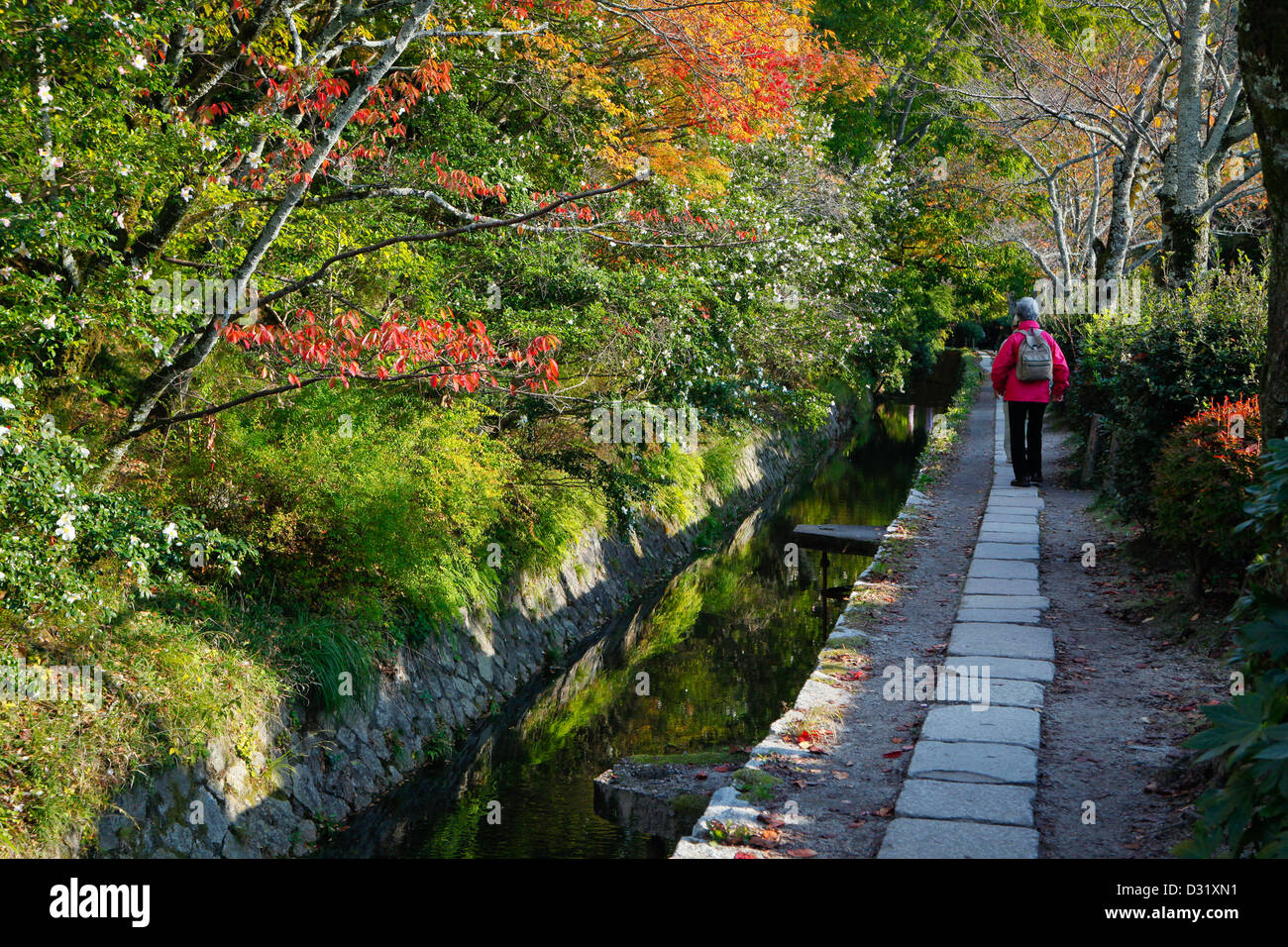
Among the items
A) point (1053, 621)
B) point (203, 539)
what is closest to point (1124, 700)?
point (1053, 621)

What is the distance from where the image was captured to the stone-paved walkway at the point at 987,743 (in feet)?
15.1

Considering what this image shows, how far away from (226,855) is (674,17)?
990cm

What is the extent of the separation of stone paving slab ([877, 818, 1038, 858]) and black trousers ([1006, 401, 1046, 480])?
355 inches

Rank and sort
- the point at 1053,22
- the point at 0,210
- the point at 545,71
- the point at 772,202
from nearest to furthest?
1. the point at 0,210
2. the point at 545,71
3. the point at 772,202
4. the point at 1053,22

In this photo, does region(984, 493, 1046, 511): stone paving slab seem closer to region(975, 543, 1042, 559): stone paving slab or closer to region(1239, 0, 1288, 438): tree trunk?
region(975, 543, 1042, 559): stone paving slab

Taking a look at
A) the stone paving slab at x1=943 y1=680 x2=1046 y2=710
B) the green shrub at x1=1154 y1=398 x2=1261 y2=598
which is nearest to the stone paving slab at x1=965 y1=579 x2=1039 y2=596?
the green shrub at x1=1154 y1=398 x2=1261 y2=598

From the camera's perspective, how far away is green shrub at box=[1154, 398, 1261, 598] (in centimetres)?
696

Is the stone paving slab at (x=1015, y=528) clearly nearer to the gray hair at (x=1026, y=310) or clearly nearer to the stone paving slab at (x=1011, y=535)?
the stone paving slab at (x=1011, y=535)

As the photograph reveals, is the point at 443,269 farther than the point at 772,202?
No

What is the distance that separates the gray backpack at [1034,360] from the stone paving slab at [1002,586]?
4.09 meters

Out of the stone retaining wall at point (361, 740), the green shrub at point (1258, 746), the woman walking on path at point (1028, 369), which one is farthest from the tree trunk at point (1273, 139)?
the woman walking on path at point (1028, 369)

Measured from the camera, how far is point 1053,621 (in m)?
8.04
